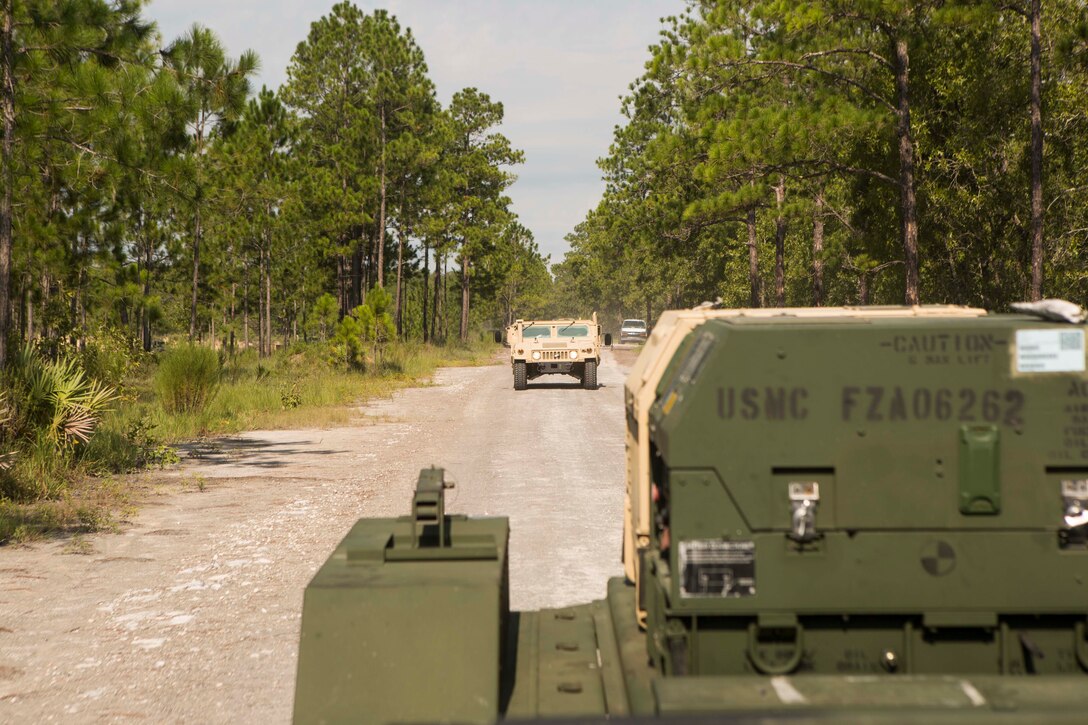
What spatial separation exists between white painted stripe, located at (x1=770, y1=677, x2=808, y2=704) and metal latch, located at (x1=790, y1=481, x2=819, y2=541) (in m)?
0.43

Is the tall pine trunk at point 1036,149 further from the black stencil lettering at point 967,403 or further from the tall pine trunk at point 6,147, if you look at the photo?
the black stencil lettering at point 967,403

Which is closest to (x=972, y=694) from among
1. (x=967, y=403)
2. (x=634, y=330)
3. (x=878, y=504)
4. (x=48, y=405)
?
(x=878, y=504)

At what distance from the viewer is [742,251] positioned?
52656 mm

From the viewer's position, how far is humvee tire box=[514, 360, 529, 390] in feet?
88.1

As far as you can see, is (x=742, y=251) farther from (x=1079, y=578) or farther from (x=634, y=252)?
(x=1079, y=578)

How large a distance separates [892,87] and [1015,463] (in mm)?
22402

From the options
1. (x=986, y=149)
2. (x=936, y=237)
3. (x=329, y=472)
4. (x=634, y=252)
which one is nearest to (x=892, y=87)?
(x=986, y=149)

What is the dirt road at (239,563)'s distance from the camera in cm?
520

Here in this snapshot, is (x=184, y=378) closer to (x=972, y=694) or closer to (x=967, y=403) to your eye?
(x=967, y=403)

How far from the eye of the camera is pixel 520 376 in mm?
26844

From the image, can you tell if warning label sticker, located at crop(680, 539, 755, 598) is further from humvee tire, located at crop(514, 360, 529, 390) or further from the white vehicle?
the white vehicle

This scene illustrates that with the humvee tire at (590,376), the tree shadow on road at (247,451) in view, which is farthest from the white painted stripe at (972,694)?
the humvee tire at (590,376)

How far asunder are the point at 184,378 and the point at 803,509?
1643 centimetres

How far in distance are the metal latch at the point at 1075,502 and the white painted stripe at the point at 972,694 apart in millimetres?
670
